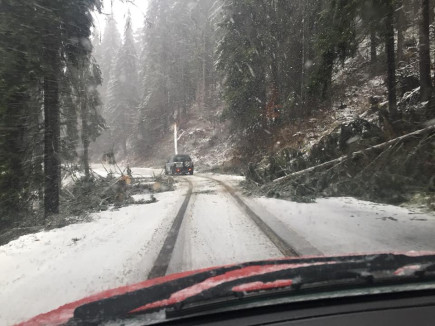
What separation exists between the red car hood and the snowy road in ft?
5.00

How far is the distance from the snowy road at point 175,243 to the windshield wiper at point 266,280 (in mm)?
1815

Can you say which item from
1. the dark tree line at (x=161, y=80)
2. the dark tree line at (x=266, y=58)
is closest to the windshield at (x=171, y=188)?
the dark tree line at (x=266, y=58)

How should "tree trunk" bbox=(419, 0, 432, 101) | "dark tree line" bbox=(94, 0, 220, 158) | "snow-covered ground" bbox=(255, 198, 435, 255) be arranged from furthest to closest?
"dark tree line" bbox=(94, 0, 220, 158), "tree trunk" bbox=(419, 0, 432, 101), "snow-covered ground" bbox=(255, 198, 435, 255)

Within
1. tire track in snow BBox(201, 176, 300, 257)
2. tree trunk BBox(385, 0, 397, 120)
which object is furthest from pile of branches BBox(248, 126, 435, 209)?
tire track in snow BBox(201, 176, 300, 257)

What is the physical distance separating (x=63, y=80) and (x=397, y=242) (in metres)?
9.29

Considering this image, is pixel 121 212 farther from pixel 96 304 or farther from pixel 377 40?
pixel 377 40

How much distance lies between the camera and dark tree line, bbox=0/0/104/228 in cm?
788

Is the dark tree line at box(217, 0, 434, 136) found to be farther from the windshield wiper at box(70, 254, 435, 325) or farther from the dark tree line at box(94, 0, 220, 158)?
the windshield wiper at box(70, 254, 435, 325)

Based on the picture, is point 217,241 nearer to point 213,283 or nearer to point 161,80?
point 213,283

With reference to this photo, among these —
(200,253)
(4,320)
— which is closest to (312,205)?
(200,253)

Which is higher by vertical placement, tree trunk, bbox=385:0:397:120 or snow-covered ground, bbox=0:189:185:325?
tree trunk, bbox=385:0:397:120

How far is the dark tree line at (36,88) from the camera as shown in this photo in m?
7.88

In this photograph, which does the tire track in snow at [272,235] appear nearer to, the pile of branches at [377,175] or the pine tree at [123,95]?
the pile of branches at [377,175]

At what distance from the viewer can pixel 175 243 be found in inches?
233
